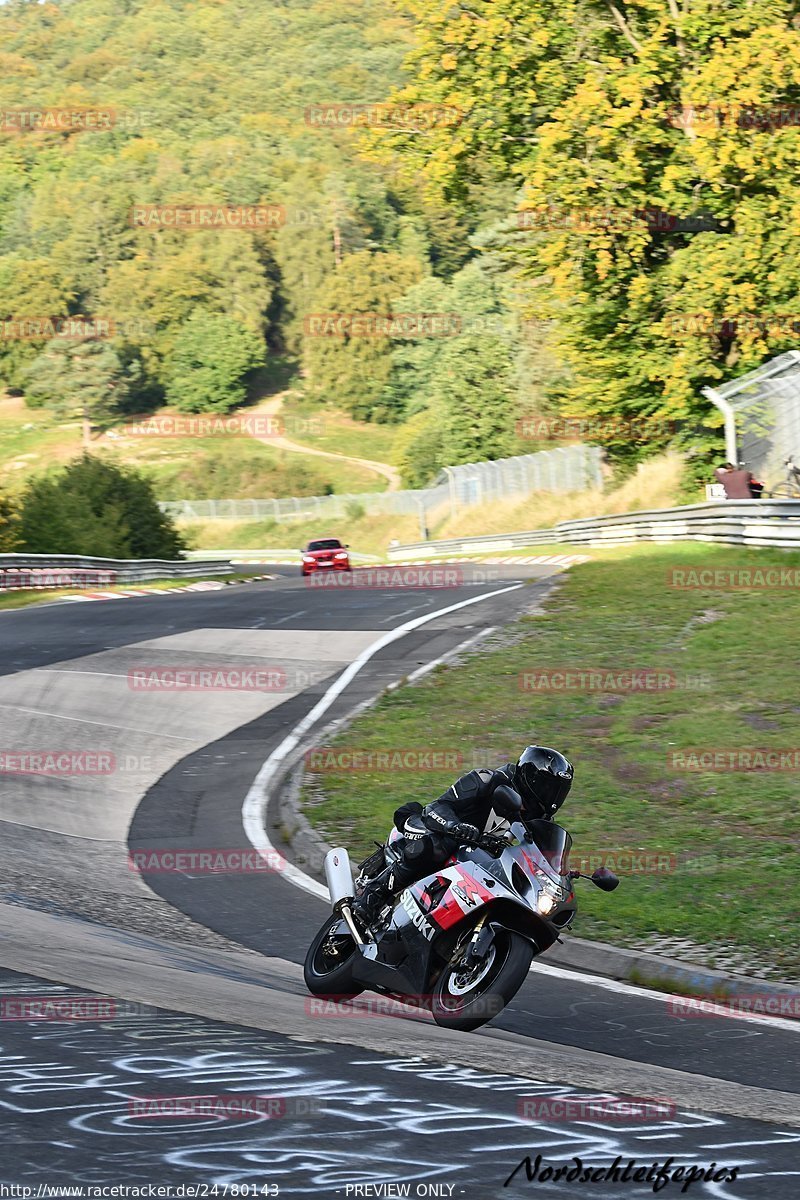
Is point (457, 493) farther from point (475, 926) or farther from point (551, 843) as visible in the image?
point (475, 926)

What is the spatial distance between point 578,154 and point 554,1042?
98.5ft

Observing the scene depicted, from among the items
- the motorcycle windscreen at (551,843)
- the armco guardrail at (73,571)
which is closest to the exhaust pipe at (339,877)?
the motorcycle windscreen at (551,843)

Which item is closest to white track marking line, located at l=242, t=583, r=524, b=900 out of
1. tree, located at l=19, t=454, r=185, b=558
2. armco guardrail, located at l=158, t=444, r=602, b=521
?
tree, located at l=19, t=454, r=185, b=558

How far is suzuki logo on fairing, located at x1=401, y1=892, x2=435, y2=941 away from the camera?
22.6 feet

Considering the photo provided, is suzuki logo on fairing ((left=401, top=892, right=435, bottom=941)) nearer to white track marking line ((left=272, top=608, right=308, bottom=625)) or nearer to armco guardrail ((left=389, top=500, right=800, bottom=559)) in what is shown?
white track marking line ((left=272, top=608, right=308, bottom=625))

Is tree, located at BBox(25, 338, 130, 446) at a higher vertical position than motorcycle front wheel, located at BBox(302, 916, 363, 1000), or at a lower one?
higher

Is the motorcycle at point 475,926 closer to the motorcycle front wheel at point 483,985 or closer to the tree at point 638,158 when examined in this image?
the motorcycle front wheel at point 483,985

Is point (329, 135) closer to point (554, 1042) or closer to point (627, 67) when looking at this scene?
point (627, 67)

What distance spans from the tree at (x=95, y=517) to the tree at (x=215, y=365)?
86296mm

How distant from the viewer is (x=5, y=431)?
130250mm

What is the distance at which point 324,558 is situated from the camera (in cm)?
4497

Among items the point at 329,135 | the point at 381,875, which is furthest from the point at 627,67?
the point at 329,135

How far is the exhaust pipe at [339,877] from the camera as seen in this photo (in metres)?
7.62

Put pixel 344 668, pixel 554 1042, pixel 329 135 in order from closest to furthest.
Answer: pixel 554 1042, pixel 344 668, pixel 329 135
